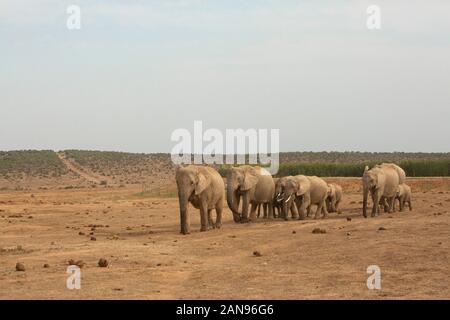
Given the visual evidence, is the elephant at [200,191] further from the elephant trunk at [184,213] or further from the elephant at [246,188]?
the elephant at [246,188]

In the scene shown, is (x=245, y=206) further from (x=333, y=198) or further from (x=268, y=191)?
(x=333, y=198)

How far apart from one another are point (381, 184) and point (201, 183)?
9540 millimetres

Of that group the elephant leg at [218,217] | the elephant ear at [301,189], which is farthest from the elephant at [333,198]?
the elephant leg at [218,217]

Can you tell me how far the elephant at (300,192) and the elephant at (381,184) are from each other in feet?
7.25

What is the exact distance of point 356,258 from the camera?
1731 centimetres

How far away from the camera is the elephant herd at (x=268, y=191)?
26.9 meters

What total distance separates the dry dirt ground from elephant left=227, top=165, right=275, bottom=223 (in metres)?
0.82

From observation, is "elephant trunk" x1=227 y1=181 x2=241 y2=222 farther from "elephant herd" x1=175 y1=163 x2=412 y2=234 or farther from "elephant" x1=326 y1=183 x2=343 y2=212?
"elephant" x1=326 y1=183 x2=343 y2=212

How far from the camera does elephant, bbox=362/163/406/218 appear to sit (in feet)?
102

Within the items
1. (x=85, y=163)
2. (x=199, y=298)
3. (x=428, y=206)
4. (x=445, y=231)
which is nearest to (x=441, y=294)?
(x=199, y=298)

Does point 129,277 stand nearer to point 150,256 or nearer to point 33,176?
point 150,256

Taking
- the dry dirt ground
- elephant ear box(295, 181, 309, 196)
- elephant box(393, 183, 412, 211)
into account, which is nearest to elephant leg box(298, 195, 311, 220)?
elephant ear box(295, 181, 309, 196)
